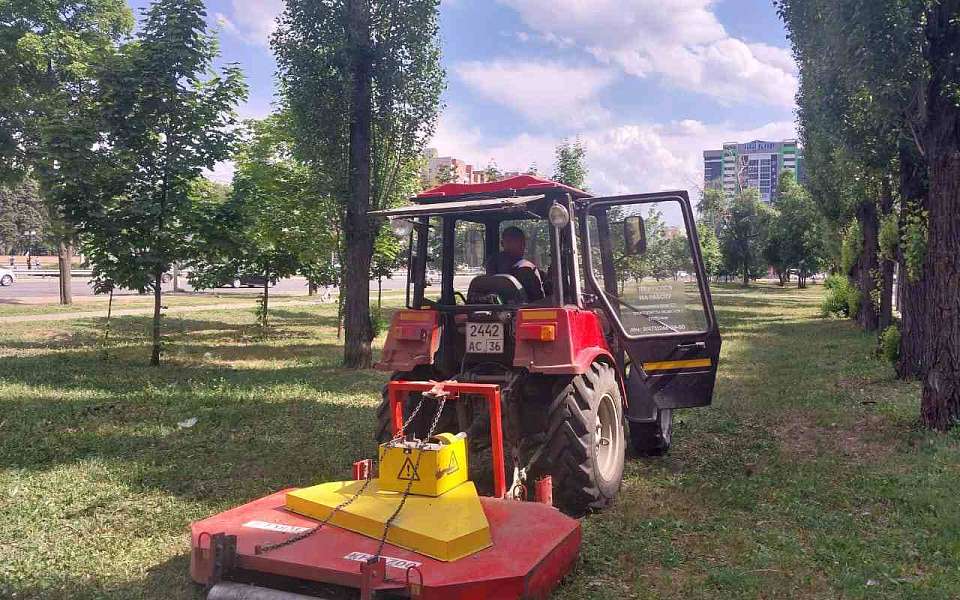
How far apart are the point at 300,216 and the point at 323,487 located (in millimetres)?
14792

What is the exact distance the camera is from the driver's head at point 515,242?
6.54m

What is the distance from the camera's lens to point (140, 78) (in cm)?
1276

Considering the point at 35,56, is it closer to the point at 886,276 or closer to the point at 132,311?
the point at 132,311

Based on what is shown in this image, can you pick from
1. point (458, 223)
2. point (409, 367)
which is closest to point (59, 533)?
point (409, 367)

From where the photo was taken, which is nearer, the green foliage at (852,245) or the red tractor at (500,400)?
the red tractor at (500,400)

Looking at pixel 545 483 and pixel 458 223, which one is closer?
pixel 545 483

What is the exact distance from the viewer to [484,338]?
6.11 meters

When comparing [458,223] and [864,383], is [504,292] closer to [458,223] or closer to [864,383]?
[458,223]

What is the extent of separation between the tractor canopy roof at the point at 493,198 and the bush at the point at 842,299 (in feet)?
70.3

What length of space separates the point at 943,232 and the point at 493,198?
5.38 m

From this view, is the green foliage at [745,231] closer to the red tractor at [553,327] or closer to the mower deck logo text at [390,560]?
the red tractor at [553,327]

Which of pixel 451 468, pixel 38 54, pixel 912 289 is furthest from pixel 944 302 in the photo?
pixel 38 54

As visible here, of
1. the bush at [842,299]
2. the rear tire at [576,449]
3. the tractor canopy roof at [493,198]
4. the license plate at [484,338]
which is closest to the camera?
the rear tire at [576,449]

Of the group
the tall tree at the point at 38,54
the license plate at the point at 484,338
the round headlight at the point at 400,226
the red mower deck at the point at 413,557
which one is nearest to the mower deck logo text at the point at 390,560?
the red mower deck at the point at 413,557
